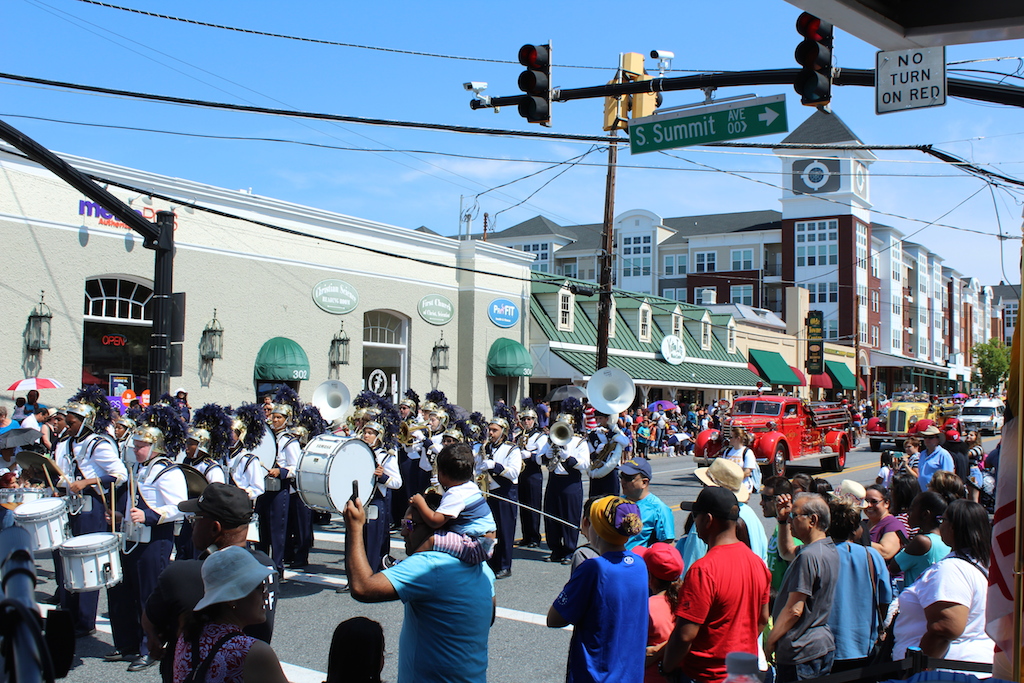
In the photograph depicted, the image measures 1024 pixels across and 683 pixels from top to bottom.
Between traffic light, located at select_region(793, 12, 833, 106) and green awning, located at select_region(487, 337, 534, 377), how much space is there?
20020 mm

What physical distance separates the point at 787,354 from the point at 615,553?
49788 mm

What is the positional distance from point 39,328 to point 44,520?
42.2ft

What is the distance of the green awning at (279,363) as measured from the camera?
2159 cm

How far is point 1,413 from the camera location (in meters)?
14.0

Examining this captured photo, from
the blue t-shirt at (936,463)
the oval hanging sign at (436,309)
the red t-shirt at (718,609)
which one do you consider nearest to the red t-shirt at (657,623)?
the red t-shirt at (718,609)

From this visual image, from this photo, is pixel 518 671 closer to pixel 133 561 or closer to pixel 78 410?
pixel 133 561

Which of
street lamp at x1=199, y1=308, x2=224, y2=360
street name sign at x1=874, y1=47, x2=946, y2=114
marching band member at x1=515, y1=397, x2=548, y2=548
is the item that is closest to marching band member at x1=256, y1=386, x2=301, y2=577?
marching band member at x1=515, y1=397, x2=548, y2=548

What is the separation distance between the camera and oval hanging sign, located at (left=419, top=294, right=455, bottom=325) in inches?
1038

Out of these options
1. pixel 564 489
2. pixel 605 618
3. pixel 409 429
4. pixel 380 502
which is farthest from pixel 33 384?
pixel 605 618

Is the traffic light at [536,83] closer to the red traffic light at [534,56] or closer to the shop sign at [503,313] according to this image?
the red traffic light at [534,56]

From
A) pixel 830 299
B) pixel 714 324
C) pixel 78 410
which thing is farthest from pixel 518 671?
pixel 830 299

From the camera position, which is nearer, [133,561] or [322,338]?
[133,561]

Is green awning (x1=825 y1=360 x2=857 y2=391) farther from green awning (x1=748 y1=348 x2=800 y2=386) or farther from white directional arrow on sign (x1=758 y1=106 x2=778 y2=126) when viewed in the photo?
white directional arrow on sign (x1=758 y1=106 x2=778 y2=126)

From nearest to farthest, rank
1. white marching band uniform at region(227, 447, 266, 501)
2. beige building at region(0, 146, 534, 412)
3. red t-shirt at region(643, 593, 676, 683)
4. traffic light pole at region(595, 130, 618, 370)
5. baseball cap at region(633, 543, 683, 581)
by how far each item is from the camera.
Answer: red t-shirt at region(643, 593, 676, 683) < baseball cap at region(633, 543, 683, 581) < white marching band uniform at region(227, 447, 266, 501) < beige building at region(0, 146, 534, 412) < traffic light pole at region(595, 130, 618, 370)
